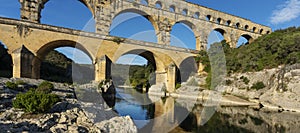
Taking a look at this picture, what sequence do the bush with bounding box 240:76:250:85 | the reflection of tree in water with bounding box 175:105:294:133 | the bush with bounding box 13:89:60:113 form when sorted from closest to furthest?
the bush with bounding box 13:89:60:113
the reflection of tree in water with bounding box 175:105:294:133
the bush with bounding box 240:76:250:85

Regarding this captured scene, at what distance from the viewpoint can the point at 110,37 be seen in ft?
74.1

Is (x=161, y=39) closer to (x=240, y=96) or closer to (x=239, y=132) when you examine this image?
(x=240, y=96)

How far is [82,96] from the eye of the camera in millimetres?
14102

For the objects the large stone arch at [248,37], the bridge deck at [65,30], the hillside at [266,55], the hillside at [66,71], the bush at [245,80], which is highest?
the large stone arch at [248,37]

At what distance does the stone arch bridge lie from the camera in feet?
57.8

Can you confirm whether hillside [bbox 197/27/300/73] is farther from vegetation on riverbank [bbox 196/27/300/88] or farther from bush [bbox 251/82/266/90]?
bush [bbox 251/82/266/90]

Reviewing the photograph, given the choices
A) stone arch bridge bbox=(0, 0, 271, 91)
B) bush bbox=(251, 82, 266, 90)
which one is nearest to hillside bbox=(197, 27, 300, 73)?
bush bbox=(251, 82, 266, 90)

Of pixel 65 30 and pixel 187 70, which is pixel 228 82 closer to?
pixel 187 70

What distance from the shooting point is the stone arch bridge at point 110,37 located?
17.6 metres

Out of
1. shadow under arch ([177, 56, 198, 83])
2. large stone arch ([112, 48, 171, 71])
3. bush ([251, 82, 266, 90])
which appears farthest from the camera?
shadow under arch ([177, 56, 198, 83])

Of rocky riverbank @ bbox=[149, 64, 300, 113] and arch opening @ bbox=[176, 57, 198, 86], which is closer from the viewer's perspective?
rocky riverbank @ bbox=[149, 64, 300, 113]

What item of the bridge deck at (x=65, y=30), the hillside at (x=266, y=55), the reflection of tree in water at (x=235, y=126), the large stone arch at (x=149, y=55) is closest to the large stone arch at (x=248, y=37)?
the hillside at (x=266, y=55)

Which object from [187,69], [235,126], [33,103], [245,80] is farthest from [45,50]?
[245,80]

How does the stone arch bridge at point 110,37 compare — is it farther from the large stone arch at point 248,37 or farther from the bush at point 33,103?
the bush at point 33,103
